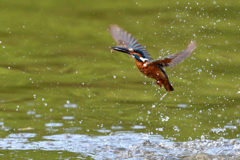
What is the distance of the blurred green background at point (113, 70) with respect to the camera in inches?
224

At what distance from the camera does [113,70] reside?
23.2ft

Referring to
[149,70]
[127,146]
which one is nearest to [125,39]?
[149,70]

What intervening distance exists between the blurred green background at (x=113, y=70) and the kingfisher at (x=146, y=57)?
1.02m

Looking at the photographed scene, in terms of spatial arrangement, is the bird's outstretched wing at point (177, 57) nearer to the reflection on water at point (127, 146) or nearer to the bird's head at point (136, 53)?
the bird's head at point (136, 53)

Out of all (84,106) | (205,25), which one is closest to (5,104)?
(84,106)

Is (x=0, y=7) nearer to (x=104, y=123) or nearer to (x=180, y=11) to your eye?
(x=180, y=11)

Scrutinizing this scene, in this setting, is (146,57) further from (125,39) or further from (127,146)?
(127,146)

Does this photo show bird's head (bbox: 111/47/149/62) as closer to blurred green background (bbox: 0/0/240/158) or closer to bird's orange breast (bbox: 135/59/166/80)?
bird's orange breast (bbox: 135/59/166/80)

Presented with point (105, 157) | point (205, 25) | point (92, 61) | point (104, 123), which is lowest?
point (105, 157)

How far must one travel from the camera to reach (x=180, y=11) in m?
8.52

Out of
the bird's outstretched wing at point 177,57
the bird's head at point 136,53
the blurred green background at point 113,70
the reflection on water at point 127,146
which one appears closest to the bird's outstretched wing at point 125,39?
the bird's head at point 136,53

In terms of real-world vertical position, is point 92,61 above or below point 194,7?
below

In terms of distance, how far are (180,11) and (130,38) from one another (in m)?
3.97

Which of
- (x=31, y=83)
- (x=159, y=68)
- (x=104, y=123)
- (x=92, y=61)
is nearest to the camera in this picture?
(x=159, y=68)
